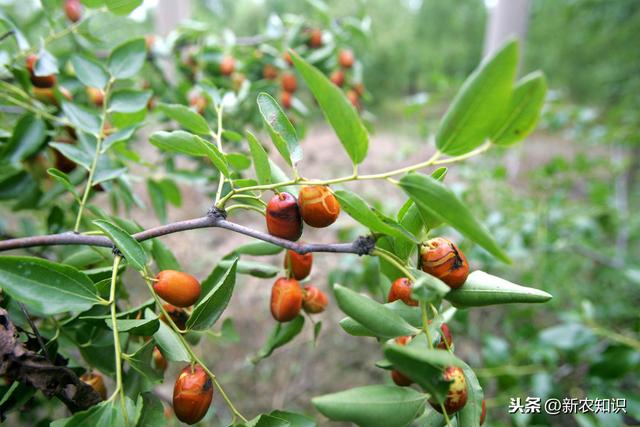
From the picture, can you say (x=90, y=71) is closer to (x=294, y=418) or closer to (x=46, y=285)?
(x=46, y=285)

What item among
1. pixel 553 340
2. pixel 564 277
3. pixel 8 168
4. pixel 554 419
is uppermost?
pixel 8 168

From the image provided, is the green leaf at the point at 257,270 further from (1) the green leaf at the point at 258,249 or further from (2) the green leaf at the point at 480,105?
(2) the green leaf at the point at 480,105

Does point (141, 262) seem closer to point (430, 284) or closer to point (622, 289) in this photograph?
point (430, 284)

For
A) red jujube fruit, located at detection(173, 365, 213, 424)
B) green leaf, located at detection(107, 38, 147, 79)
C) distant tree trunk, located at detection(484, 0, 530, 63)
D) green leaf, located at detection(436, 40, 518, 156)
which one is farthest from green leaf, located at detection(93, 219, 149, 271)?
distant tree trunk, located at detection(484, 0, 530, 63)

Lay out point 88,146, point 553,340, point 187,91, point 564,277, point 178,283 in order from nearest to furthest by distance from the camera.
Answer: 1. point 178,283
2. point 88,146
3. point 187,91
4. point 553,340
5. point 564,277

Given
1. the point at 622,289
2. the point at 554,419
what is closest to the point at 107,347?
the point at 554,419

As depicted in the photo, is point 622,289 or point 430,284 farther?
point 622,289

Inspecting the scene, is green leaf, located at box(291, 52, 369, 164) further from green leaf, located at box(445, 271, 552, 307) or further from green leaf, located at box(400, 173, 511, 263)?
green leaf, located at box(445, 271, 552, 307)
